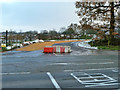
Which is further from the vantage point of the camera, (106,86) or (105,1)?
(105,1)

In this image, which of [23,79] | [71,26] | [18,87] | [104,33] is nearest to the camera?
[18,87]

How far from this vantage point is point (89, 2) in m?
24.9

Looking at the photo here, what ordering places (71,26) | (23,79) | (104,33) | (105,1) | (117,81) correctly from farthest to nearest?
(71,26) → (104,33) → (105,1) → (23,79) → (117,81)

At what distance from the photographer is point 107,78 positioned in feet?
21.8

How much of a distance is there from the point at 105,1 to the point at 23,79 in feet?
75.2

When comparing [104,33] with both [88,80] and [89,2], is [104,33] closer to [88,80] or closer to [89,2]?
[89,2]

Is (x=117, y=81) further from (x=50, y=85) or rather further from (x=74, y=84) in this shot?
(x=50, y=85)

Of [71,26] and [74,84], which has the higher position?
[71,26]

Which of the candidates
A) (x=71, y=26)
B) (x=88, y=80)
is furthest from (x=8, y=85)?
(x=71, y=26)

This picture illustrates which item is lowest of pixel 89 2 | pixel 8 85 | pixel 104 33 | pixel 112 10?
pixel 8 85

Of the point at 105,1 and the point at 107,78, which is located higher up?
the point at 105,1

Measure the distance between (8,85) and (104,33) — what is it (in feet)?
77.9

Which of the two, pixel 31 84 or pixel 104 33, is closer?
pixel 31 84

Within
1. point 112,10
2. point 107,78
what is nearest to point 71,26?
point 112,10
